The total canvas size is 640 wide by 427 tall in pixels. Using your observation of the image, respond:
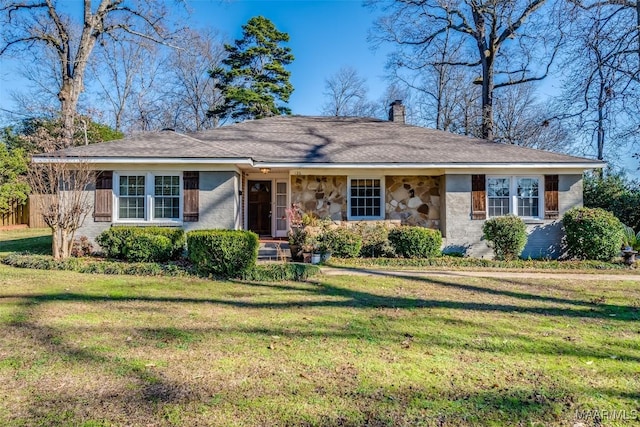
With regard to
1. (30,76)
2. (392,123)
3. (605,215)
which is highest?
(30,76)

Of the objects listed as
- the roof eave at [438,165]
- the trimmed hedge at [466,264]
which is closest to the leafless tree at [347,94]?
the roof eave at [438,165]

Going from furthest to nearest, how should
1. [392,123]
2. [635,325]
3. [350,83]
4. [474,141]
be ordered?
[350,83] → [392,123] → [474,141] → [635,325]

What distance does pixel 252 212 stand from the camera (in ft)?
44.0

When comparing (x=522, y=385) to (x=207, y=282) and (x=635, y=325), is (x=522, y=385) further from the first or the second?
(x=207, y=282)

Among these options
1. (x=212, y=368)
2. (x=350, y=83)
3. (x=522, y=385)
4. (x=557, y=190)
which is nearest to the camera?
(x=522, y=385)

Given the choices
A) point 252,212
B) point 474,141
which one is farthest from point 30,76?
point 474,141

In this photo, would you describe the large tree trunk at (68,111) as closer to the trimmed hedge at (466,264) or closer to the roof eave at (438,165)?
the roof eave at (438,165)

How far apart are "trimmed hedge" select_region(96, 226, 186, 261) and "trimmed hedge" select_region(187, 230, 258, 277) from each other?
2013mm

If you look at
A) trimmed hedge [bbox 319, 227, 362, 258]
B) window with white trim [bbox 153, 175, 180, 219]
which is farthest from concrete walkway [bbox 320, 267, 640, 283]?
window with white trim [bbox 153, 175, 180, 219]

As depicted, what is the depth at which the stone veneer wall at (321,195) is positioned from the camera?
12133 mm

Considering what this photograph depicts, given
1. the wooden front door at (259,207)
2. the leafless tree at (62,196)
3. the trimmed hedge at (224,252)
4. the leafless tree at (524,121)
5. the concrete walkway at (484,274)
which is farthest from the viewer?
the leafless tree at (524,121)

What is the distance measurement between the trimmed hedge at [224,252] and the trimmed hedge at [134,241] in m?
2.01

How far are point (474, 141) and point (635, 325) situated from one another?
931cm

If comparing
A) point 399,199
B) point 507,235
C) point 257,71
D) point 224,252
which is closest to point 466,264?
point 507,235
